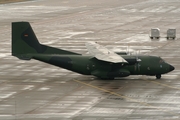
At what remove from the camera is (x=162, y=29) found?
96.8 meters

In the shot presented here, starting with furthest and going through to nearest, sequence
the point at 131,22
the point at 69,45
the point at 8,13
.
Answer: the point at 8,13 < the point at 131,22 < the point at 69,45

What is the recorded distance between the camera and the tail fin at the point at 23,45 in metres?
53.8

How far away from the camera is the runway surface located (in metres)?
40.9

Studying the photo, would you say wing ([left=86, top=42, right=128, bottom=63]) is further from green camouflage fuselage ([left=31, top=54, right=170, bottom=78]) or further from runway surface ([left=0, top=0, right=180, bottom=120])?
runway surface ([left=0, top=0, right=180, bottom=120])

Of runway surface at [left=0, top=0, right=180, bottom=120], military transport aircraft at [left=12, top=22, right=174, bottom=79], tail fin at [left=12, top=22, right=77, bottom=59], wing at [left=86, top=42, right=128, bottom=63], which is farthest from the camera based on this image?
tail fin at [left=12, top=22, right=77, bottom=59]

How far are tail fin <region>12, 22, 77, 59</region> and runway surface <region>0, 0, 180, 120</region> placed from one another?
259 centimetres

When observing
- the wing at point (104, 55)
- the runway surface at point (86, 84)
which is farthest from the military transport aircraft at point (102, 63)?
the runway surface at point (86, 84)

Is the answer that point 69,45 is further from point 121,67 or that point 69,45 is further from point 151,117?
point 151,117

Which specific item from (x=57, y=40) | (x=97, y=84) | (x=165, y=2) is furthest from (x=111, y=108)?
(x=165, y=2)

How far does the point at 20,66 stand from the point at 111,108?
21569 millimetres

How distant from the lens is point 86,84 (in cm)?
5131

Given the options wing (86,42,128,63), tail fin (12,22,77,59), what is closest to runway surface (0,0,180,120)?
wing (86,42,128,63)

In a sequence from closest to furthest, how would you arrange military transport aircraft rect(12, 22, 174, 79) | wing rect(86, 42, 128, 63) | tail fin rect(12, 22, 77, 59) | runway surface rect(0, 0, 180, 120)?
runway surface rect(0, 0, 180, 120)
wing rect(86, 42, 128, 63)
military transport aircraft rect(12, 22, 174, 79)
tail fin rect(12, 22, 77, 59)

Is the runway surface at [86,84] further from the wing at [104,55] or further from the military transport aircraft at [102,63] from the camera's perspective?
the wing at [104,55]
